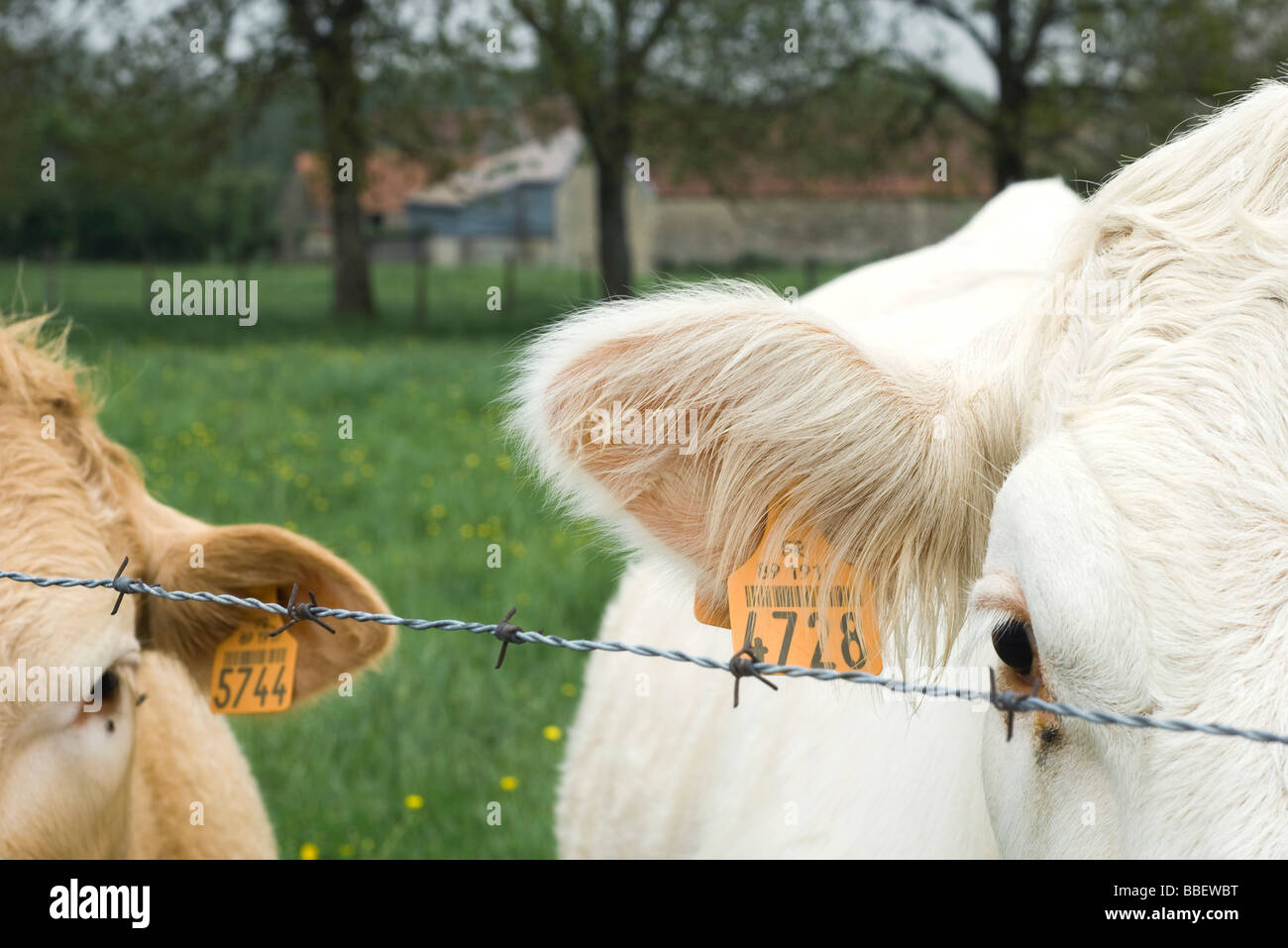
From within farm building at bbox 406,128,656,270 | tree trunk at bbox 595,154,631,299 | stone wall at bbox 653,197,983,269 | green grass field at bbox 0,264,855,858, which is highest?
farm building at bbox 406,128,656,270

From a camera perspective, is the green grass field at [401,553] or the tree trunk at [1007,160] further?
the tree trunk at [1007,160]

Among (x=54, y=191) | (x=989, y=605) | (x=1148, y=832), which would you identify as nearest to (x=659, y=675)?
(x=989, y=605)

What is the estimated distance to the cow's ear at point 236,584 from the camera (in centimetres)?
231

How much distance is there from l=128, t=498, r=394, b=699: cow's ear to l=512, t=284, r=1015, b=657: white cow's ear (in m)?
0.76

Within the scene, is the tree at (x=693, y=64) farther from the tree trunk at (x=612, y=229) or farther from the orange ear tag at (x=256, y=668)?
the orange ear tag at (x=256, y=668)

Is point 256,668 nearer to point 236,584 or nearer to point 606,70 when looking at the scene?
point 236,584

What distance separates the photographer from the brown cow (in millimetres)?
1989

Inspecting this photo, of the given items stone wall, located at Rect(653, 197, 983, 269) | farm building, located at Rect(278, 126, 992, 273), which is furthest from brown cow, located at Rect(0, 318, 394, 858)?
stone wall, located at Rect(653, 197, 983, 269)

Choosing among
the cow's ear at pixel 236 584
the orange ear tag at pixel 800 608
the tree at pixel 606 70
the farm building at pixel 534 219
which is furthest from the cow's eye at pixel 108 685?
the farm building at pixel 534 219

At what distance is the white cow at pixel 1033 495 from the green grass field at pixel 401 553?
262 mm

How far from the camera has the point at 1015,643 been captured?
143 cm

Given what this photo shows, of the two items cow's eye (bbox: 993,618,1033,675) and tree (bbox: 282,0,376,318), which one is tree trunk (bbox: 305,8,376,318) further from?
cow's eye (bbox: 993,618,1033,675)
